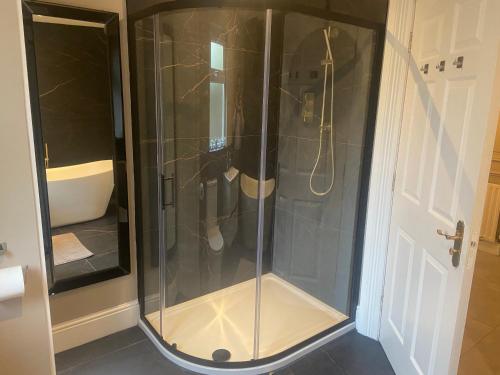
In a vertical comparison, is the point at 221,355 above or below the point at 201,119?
below

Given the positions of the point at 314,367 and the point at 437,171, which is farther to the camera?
the point at 314,367

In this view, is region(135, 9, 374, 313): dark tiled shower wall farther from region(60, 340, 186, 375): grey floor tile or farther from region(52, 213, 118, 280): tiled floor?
region(60, 340, 186, 375): grey floor tile

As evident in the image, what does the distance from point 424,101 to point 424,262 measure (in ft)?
2.56

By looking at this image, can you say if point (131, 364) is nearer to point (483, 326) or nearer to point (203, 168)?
point (203, 168)

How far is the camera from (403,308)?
2117 millimetres

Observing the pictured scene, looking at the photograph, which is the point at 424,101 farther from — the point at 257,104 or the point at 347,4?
the point at 257,104

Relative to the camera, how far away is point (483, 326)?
272 centimetres

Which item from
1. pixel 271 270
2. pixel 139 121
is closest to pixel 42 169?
pixel 139 121

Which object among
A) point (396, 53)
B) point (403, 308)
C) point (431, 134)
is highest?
point (396, 53)

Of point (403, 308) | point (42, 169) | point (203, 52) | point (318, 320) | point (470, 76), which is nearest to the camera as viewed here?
point (470, 76)

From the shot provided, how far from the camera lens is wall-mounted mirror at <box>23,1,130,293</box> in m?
1.93

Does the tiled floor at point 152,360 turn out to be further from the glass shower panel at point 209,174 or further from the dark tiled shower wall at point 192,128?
the dark tiled shower wall at point 192,128

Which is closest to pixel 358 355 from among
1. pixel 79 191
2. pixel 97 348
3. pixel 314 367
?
pixel 314 367

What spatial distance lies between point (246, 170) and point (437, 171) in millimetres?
1214
